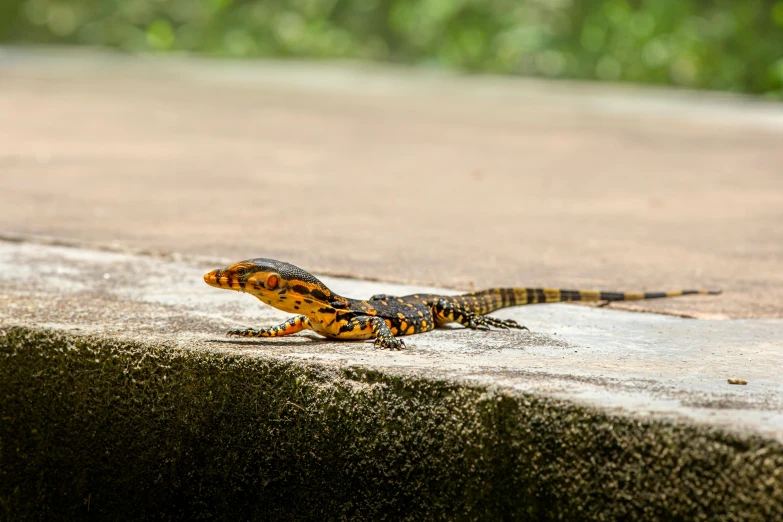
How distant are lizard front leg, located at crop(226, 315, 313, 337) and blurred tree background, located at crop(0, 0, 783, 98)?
1045 centimetres

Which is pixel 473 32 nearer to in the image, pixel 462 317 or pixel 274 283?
pixel 462 317

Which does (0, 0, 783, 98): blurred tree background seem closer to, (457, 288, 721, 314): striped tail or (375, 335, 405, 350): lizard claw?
(457, 288, 721, 314): striped tail

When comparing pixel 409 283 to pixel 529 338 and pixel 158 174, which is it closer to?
pixel 529 338

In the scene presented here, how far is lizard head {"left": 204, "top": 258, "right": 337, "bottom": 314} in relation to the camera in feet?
11.8

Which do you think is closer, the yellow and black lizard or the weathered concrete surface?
the yellow and black lizard

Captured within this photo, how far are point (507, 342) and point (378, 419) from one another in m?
0.68

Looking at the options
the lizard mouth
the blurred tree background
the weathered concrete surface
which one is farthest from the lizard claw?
the blurred tree background

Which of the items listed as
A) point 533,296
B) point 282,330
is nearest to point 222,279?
point 282,330

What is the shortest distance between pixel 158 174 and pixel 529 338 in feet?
16.2

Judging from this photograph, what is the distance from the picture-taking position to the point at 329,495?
3387 millimetres

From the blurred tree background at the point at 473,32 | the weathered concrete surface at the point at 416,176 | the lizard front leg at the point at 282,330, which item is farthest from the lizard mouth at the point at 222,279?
the blurred tree background at the point at 473,32

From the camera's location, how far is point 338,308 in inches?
148

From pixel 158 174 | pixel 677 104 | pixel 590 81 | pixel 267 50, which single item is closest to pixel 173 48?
pixel 267 50

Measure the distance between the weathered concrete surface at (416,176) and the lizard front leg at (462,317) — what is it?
81cm
